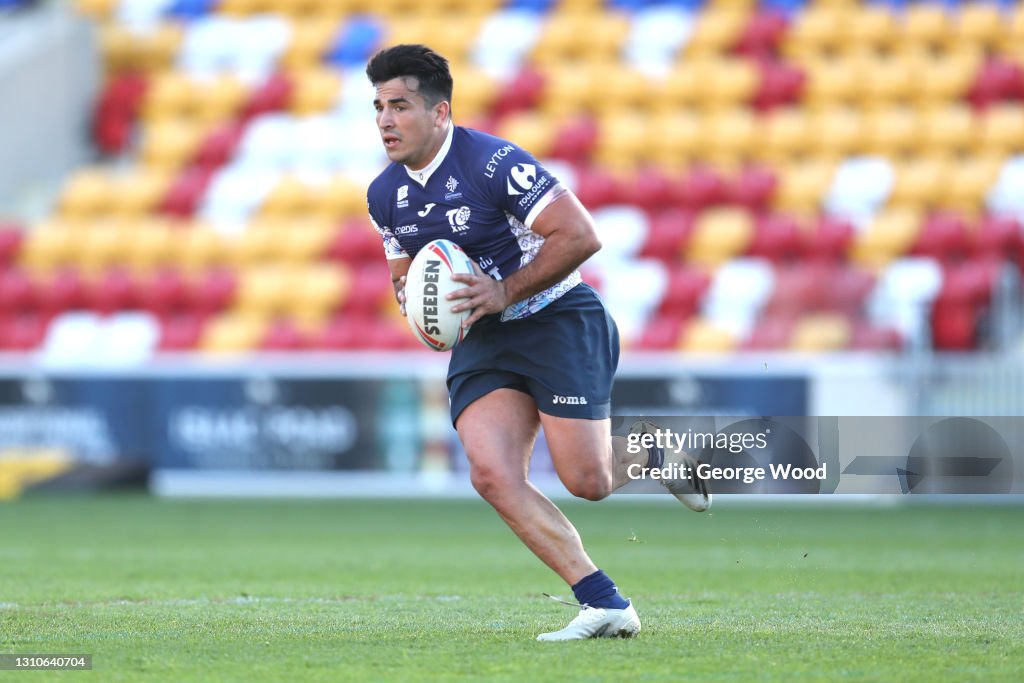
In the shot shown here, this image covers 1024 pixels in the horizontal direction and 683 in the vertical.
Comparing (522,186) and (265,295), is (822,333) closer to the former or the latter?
A: (265,295)

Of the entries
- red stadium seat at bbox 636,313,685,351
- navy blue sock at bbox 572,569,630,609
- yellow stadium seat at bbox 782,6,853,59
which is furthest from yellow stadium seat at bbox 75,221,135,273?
navy blue sock at bbox 572,569,630,609

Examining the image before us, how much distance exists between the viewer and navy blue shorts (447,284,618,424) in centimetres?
537

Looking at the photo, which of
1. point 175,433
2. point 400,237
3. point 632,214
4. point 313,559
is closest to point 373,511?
point 175,433

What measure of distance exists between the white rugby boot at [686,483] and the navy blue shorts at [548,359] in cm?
67

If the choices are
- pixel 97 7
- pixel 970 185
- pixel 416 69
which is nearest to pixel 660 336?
pixel 970 185

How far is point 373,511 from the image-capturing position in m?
12.2

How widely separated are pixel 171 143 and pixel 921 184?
823cm

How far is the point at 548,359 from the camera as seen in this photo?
539cm

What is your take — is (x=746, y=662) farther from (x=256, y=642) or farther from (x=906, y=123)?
(x=906, y=123)

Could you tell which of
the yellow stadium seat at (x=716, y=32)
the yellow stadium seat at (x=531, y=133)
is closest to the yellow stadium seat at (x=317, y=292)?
the yellow stadium seat at (x=531, y=133)

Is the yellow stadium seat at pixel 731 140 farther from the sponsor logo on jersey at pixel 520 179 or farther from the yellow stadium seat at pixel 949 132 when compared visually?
the sponsor logo on jersey at pixel 520 179

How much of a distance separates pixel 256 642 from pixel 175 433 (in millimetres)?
9146

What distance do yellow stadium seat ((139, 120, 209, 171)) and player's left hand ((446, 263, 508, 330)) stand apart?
43.4 feet

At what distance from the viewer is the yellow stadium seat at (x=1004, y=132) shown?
50.6ft
